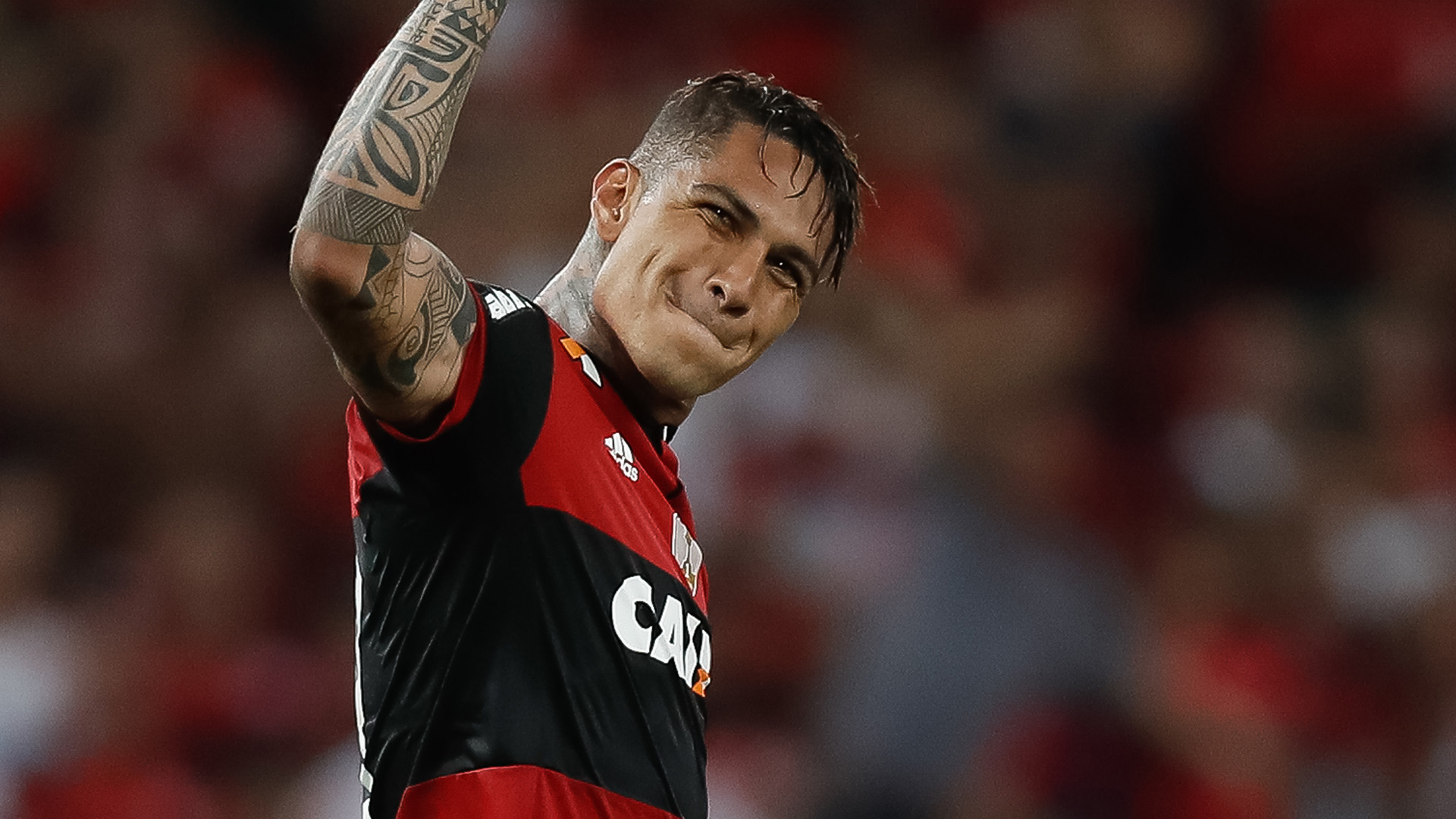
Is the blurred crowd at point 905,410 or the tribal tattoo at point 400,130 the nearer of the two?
the tribal tattoo at point 400,130

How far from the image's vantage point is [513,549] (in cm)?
158

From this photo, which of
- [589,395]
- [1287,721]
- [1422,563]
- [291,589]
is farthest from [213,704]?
[1422,563]

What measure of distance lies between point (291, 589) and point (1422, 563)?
2919 millimetres

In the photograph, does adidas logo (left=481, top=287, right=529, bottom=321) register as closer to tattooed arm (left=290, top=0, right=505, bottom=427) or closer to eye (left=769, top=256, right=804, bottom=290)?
tattooed arm (left=290, top=0, right=505, bottom=427)

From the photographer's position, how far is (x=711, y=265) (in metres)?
1.88

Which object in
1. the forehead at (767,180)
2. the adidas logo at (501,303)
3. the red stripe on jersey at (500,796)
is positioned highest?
the forehead at (767,180)

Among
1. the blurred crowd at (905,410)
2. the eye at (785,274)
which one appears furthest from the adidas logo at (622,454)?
the blurred crowd at (905,410)

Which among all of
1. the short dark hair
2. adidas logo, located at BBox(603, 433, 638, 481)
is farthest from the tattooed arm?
the short dark hair

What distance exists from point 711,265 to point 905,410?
7.55 ft

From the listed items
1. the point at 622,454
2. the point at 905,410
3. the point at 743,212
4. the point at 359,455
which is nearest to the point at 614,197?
the point at 743,212

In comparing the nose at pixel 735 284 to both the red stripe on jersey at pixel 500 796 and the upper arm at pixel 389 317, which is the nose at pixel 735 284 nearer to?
the upper arm at pixel 389 317

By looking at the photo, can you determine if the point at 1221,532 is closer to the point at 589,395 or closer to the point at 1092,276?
the point at 1092,276

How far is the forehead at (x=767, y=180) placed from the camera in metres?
1.93

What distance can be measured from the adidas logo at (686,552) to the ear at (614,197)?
363 mm
